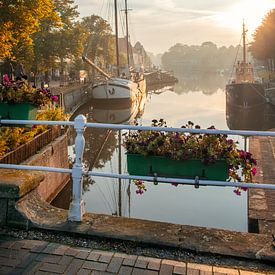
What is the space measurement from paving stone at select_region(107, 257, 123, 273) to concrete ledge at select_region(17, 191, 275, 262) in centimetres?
33

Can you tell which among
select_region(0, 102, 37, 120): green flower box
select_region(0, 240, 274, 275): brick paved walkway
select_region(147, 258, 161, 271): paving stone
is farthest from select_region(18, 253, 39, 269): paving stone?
select_region(0, 102, 37, 120): green flower box

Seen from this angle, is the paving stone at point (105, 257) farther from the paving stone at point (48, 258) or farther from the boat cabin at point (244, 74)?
the boat cabin at point (244, 74)

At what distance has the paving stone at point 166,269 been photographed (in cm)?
308

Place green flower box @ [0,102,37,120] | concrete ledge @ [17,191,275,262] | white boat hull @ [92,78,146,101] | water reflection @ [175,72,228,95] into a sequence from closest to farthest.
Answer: concrete ledge @ [17,191,275,262] < green flower box @ [0,102,37,120] < white boat hull @ [92,78,146,101] < water reflection @ [175,72,228,95]

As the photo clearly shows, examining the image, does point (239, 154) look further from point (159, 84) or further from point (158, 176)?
point (159, 84)

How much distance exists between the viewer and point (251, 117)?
3148 cm

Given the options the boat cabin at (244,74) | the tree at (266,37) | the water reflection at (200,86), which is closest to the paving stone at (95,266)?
the boat cabin at (244,74)

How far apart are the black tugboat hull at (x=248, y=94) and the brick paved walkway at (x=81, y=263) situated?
32.5m

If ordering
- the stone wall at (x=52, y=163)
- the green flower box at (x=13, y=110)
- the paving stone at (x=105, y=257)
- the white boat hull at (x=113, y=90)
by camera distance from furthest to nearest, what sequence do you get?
the white boat hull at (x=113, y=90), the stone wall at (x=52, y=163), the green flower box at (x=13, y=110), the paving stone at (x=105, y=257)

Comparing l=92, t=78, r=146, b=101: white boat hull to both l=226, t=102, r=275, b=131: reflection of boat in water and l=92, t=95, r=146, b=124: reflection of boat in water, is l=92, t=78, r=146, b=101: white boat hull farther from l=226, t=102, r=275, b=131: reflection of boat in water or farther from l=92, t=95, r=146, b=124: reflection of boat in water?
l=226, t=102, r=275, b=131: reflection of boat in water

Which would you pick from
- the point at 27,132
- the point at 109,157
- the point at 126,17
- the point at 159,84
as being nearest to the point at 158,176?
the point at 27,132

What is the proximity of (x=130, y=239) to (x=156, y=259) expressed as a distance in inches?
15.2

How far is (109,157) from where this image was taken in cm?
1634

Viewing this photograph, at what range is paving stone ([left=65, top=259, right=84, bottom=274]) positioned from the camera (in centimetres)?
311
